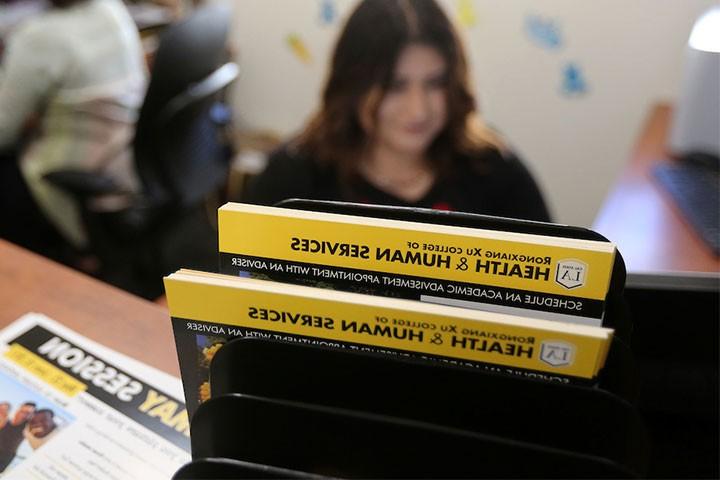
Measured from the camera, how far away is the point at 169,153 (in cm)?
171

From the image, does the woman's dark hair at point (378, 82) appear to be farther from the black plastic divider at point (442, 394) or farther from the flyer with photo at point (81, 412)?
the black plastic divider at point (442, 394)

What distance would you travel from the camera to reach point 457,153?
1314 mm

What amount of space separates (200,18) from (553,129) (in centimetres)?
125

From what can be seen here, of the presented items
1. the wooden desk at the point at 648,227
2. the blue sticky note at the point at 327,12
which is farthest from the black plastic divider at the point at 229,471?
the blue sticky note at the point at 327,12

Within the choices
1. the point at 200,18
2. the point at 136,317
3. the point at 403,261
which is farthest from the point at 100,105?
the point at 403,261

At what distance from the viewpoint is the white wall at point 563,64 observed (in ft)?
6.43

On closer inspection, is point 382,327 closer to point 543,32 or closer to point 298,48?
point 543,32

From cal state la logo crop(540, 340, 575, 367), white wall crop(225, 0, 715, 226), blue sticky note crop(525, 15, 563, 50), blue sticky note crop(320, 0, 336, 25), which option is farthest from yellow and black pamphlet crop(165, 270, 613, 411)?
blue sticky note crop(320, 0, 336, 25)

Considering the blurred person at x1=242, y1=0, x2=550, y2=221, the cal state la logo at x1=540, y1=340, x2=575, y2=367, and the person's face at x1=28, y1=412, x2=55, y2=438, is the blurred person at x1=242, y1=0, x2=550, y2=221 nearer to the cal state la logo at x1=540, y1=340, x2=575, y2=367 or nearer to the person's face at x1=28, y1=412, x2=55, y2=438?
the person's face at x1=28, y1=412, x2=55, y2=438

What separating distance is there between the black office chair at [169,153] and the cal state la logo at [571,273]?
1.38 metres

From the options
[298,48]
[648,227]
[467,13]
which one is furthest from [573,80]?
[298,48]

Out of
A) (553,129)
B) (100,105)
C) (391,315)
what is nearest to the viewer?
(391,315)

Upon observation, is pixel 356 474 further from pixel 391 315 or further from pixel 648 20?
pixel 648 20

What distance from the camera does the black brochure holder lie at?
362mm
